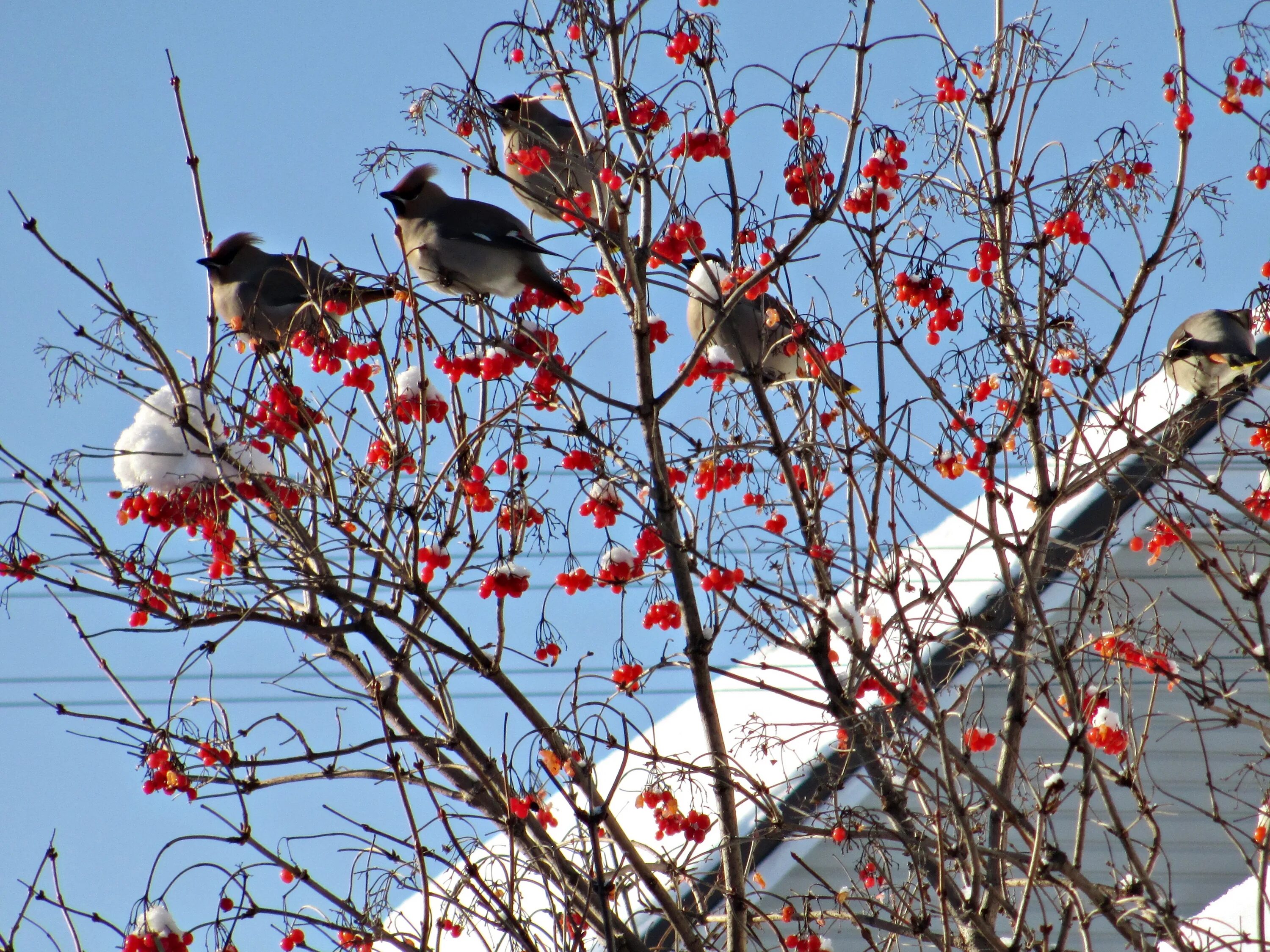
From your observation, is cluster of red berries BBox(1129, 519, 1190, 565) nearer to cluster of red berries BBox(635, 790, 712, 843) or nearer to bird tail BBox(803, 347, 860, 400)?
bird tail BBox(803, 347, 860, 400)

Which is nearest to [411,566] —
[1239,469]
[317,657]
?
[317,657]

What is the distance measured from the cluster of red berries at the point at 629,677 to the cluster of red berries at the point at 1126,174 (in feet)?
5.94

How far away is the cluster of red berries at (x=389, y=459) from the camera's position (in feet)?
10.1

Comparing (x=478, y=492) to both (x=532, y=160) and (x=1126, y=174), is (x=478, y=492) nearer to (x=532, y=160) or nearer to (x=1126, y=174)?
(x=532, y=160)

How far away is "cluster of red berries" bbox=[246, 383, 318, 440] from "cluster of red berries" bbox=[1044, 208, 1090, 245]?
6.56 ft

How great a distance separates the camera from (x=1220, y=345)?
4.48 meters

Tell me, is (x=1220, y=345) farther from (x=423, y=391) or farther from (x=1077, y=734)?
(x=423, y=391)

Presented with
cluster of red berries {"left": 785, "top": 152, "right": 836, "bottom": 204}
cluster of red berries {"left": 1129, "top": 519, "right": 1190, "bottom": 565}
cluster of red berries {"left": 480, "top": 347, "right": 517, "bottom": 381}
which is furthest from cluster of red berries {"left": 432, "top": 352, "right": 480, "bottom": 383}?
cluster of red berries {"left": 1129, "top": 519, "right": 1190, "bottom": 565}

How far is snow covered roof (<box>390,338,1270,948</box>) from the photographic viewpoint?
2949 millimetres

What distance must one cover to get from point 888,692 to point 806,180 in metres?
1.24

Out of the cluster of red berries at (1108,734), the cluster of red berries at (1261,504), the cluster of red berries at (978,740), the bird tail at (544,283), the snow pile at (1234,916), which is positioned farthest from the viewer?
the cluster of red berries at (1261,504)

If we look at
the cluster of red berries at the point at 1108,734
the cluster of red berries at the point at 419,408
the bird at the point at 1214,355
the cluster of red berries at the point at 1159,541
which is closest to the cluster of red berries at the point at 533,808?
the cluster of red berries at the point at 419,408

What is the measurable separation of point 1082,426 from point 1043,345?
0.26 metres

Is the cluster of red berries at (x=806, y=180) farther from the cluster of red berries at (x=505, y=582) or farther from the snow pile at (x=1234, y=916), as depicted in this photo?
the snow pile at (x=1234, y=916)
